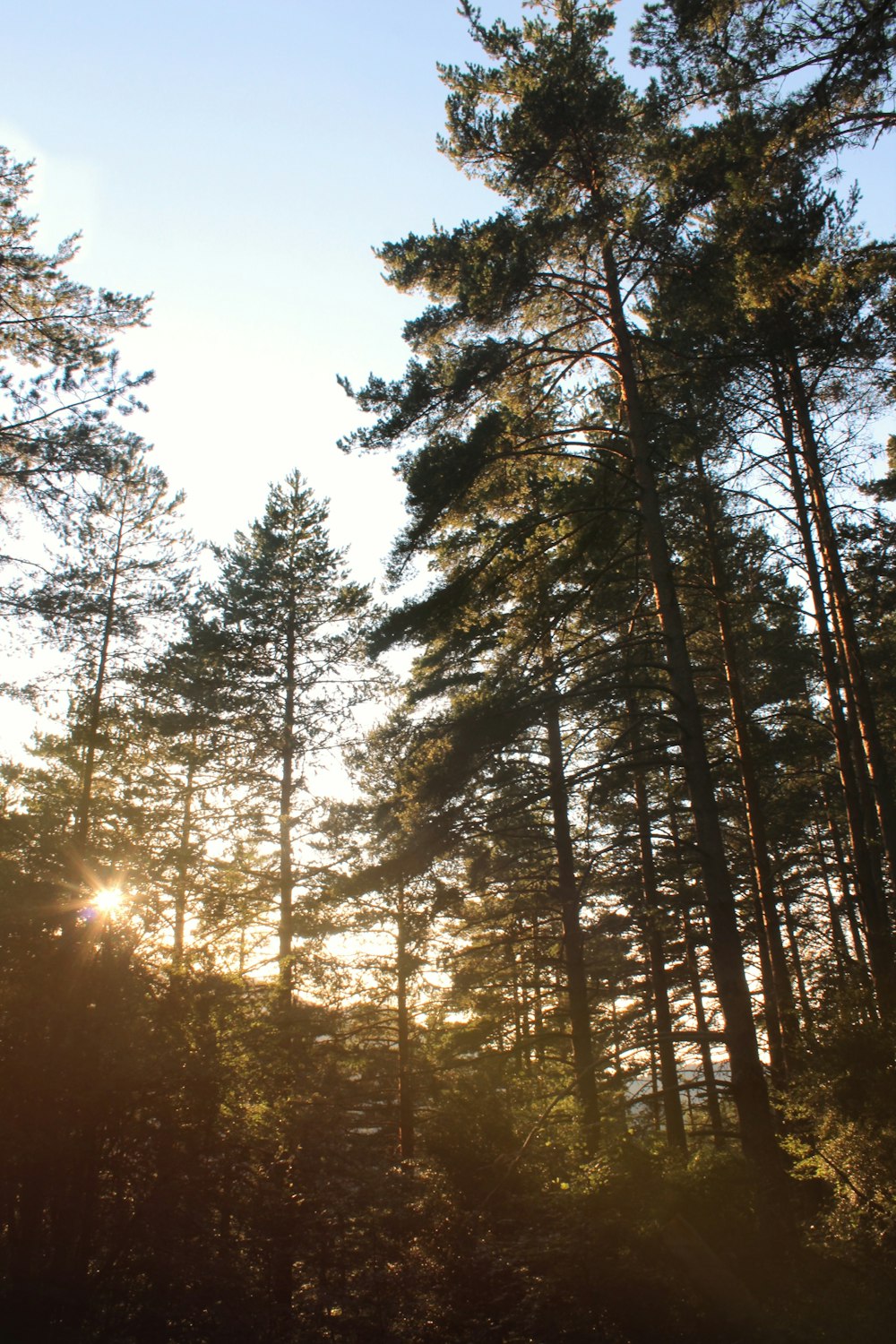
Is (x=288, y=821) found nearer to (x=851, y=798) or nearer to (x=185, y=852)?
(x=185, y=852)

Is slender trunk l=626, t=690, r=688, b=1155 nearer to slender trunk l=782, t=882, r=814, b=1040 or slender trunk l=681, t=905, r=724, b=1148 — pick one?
slender trunk l=681, t=905, r=724, b=1148

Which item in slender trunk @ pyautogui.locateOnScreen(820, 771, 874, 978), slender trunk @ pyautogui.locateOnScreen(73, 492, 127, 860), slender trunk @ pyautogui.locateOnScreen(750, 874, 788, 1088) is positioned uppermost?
slender trunk @ pyautogui.locateOnScreen(73, 492, 127, 860)

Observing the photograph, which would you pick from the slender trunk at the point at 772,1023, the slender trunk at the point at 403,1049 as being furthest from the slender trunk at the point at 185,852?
the slender trunk at the point at 772,1023

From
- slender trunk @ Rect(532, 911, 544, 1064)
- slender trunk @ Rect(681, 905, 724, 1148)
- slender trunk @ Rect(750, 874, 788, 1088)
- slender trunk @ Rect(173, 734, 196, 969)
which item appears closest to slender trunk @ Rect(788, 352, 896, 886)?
slender trunk @ Rect(750, 874, 788, 1088)

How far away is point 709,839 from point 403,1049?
1442cm

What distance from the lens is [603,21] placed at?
33.4ft

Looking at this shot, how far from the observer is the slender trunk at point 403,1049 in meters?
18.7

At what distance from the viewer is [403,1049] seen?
2064 cm

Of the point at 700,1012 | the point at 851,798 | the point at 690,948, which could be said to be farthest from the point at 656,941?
the point at 700,1012

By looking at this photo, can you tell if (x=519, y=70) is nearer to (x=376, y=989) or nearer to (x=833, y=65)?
(x=833, y=65)

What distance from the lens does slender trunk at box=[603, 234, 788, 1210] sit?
26.6ft

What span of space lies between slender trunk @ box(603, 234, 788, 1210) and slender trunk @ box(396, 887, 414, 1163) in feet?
32.8

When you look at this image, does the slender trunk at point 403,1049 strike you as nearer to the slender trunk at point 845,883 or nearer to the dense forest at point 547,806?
the dense forest at point 547,806

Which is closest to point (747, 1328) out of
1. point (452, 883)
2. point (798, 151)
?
point (452, 883)
